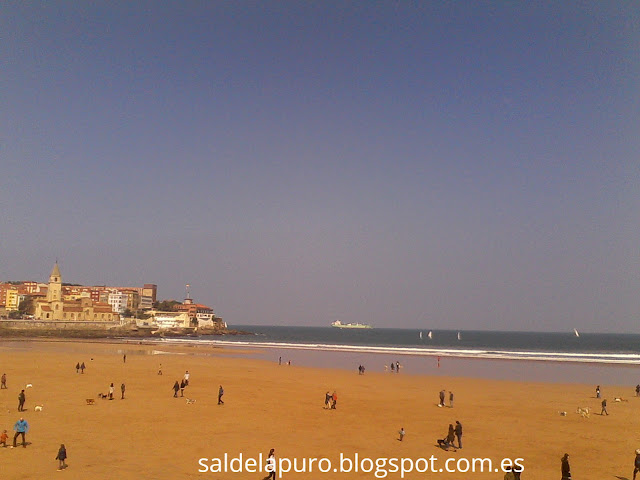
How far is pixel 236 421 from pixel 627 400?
25137mm

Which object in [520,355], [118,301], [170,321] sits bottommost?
[170,321]

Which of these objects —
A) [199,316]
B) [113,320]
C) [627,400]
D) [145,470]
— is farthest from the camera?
[199,316]

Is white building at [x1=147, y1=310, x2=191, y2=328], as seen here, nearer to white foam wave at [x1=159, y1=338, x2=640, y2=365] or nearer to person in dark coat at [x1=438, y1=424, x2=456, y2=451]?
white foam wave at [x1=159, y1=338, x2=640, y2=365]

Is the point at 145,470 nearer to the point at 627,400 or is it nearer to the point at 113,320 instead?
the point at 627,400

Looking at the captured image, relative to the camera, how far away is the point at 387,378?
136 feet

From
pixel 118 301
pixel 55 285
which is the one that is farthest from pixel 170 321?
pixel 118 301

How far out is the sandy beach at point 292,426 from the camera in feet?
50.1

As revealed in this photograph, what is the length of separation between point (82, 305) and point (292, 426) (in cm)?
13245

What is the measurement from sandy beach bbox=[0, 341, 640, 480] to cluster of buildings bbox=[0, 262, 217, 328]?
10514cm

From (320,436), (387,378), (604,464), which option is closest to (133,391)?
(320,436)

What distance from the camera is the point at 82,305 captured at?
136 m

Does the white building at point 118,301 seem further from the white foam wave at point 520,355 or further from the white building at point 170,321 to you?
the white foam wave at point 520,355

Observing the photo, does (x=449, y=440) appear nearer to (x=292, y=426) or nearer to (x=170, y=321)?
(x=292, y=426)

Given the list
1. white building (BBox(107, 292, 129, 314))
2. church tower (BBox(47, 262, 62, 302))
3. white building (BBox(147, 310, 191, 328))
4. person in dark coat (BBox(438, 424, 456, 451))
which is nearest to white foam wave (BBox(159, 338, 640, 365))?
person in dark coat (BBox(438, 424, 456, 451))
